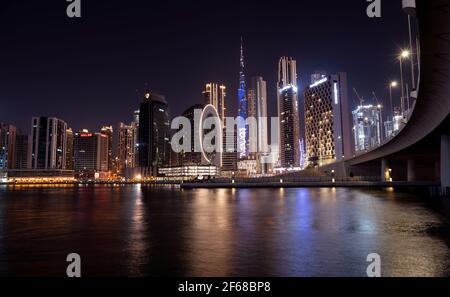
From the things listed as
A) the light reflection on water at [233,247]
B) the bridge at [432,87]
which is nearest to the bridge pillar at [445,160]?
the bridge at [432,87]

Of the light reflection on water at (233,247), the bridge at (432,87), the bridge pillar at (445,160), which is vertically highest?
the bridge at (432,87)

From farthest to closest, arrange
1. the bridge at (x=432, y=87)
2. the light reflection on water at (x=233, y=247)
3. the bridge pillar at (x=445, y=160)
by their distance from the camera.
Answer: the bridge pillar at (x=445, y=160)
the bridge at (x=432, y=87)
the light reflection on water at (x=233, y=247)

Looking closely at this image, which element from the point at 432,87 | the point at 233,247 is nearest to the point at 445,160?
the point at 432,87

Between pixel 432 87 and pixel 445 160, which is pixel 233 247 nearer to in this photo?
pixel 432 87

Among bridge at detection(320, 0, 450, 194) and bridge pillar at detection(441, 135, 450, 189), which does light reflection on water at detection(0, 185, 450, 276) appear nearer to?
bridge at detection(320, 0, 450, 194)

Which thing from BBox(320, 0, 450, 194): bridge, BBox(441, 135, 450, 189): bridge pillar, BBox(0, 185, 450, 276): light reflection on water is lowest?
BBox(0, 185, 450, 276): light reflection on water

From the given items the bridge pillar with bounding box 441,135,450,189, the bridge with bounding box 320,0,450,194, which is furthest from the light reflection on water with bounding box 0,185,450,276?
the bridge pillar with bounding box 441,135,450,189

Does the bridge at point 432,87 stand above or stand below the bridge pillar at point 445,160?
above

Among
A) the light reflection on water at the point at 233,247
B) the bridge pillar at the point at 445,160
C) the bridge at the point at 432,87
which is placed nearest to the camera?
the light reflection on water at the point at 233,247

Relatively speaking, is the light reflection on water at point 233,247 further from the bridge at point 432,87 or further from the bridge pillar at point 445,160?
the bridge pillar at point 445,160

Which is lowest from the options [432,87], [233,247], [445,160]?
[233,247]

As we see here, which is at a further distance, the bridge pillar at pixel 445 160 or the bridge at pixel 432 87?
the bridge pillar at pixel 445 160
